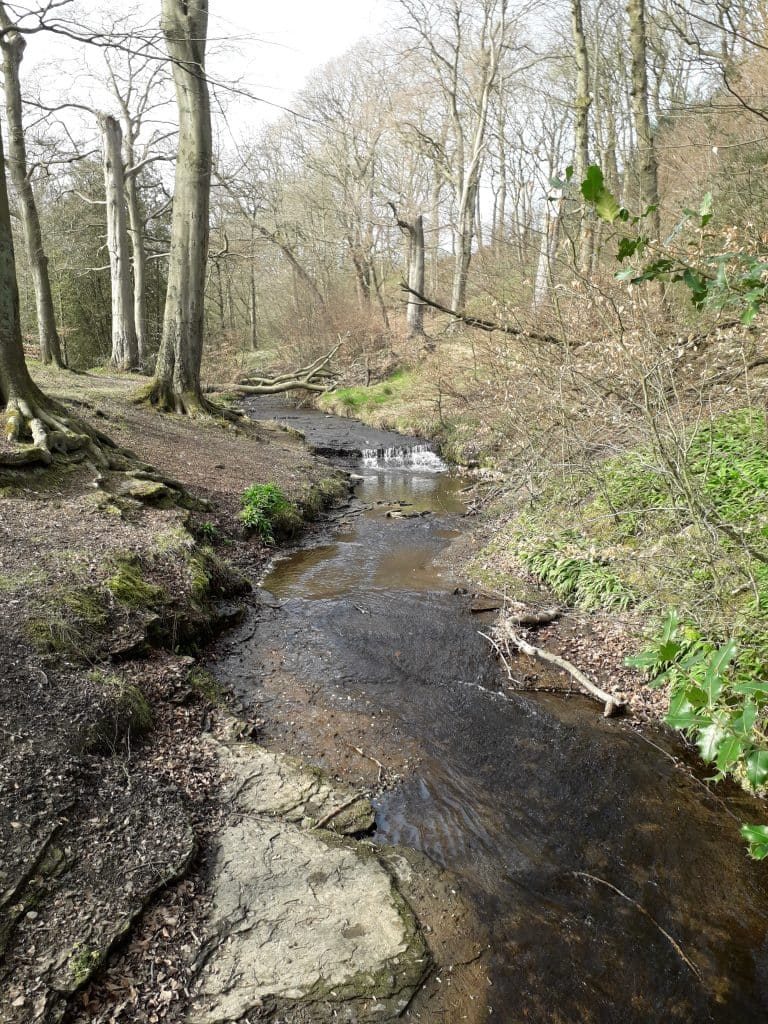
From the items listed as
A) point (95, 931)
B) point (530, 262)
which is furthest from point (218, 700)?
point (530, 262)

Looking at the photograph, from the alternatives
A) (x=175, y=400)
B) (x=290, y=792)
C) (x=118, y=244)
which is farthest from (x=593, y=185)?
(x=118, y=244)

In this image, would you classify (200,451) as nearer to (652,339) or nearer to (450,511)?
(450,511)

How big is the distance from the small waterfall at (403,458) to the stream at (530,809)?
806 centimetres

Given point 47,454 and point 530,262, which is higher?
point 530,262

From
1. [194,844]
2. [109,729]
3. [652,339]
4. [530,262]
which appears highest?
[530,262]

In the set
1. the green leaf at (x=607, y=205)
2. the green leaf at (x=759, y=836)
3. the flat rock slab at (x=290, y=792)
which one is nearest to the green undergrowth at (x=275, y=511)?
the flat rock slab at (x=290, y=792)

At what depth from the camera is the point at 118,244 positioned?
59.6 feet

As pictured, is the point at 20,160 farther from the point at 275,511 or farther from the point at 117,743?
the point at 117,743

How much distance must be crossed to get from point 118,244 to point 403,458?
35.4 feet

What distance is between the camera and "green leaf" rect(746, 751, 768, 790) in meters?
1.66

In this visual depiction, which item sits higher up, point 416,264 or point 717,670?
point 416,264

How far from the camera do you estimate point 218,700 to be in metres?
5.06

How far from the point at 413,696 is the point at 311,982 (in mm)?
2720

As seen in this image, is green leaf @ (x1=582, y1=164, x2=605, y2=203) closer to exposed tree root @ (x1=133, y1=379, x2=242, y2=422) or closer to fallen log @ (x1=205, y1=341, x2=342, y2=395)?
exposed tree root @ (x1=133, y1=379, x2=242, y2=422)
